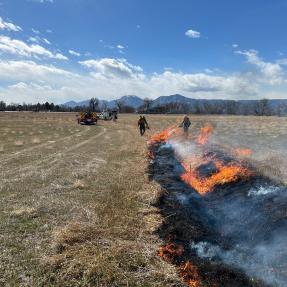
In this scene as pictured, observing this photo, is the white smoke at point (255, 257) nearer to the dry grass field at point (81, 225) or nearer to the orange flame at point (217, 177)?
the dry grass field at point (81, 225)

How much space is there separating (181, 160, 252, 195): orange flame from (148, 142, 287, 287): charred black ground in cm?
39

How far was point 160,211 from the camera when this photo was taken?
453 inches

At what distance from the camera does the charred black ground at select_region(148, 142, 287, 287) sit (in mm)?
7688

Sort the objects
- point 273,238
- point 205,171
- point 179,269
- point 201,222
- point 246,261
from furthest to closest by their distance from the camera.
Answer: point 205,171, point 201,222, point 273,238, point 246,261, point 179,269

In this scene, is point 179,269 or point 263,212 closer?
point 179,269

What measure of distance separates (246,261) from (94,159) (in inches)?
544

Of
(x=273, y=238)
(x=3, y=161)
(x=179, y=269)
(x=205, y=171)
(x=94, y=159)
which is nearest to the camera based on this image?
(x=179, y=269)

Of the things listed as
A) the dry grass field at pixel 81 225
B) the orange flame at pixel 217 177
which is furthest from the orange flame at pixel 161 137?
the dry grass field at pixel 81 225

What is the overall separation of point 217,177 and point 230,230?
5938 millimetres

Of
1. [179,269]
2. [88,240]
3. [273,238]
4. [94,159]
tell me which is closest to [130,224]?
[88,240]

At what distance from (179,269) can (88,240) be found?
2.26 m

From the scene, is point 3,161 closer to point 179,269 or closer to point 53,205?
point 53,205

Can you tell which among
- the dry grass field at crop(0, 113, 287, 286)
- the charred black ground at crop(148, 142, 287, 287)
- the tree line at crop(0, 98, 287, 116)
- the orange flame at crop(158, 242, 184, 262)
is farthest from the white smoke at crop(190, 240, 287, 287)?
the tree line at crop(0, 98, 287, 116)

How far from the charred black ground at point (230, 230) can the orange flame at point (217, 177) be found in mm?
391
